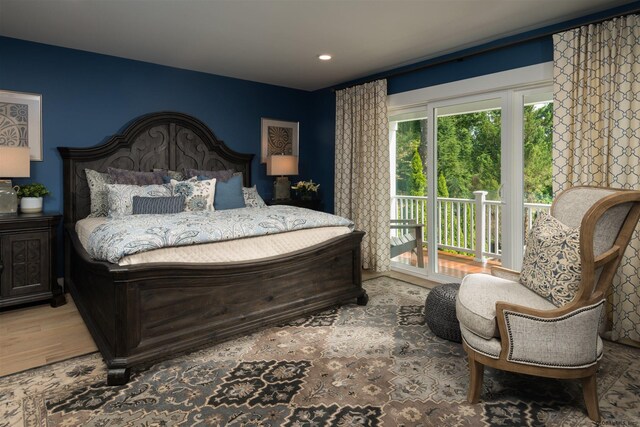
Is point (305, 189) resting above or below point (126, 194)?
above

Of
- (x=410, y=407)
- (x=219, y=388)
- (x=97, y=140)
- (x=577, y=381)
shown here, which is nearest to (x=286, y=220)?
(x=219, y=388)

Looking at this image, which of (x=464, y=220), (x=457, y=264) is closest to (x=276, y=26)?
(x=464, y=220)

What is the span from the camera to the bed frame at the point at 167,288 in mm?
2219

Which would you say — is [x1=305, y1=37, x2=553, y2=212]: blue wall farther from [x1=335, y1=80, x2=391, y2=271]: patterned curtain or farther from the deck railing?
the deck railing

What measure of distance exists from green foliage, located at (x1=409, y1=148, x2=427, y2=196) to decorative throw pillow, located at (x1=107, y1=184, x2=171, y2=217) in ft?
9.02

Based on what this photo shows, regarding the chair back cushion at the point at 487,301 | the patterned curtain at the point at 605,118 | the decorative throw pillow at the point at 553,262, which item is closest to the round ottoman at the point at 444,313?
the chair back cushion at the point at 487,301

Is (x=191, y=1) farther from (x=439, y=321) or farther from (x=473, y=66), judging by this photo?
(x=439, y=321)

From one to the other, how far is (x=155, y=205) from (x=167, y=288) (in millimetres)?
1299

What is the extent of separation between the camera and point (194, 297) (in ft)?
8.15

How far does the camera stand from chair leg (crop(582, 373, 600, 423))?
1817 mm

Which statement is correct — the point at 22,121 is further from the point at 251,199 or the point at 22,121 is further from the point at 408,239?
the point at 408,239

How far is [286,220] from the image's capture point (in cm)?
305

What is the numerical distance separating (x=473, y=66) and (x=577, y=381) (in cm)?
288

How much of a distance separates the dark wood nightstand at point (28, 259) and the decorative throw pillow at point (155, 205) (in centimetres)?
73
